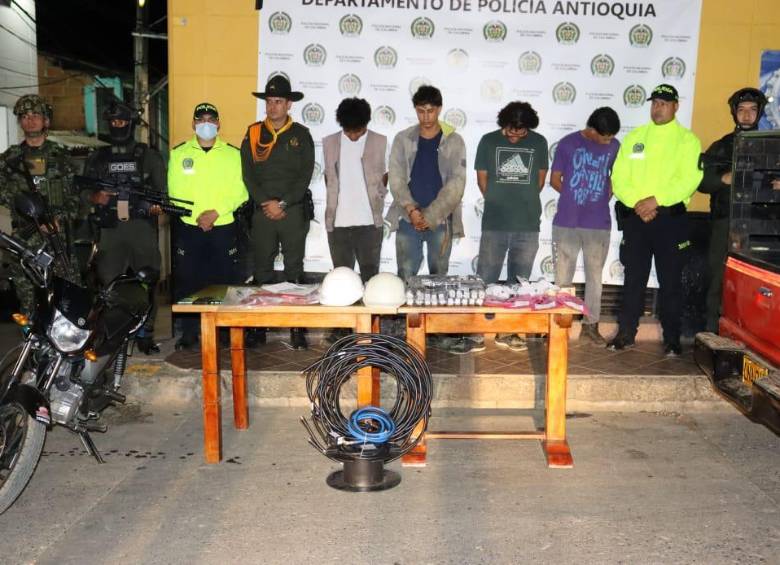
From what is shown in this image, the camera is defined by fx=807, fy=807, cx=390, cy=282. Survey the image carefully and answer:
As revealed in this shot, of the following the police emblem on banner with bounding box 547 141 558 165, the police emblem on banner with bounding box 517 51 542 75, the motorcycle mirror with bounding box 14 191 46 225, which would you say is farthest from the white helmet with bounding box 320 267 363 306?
the police emblem on banner with bounding box 517 51 542 75

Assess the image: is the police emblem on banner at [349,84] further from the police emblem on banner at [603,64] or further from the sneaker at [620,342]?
the sneaker at [620,342]

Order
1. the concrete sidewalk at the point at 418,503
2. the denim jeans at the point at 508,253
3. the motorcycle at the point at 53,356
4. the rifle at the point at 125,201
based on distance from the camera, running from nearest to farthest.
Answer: the concrete sidewalk at the point at 418,503
the motorcycle at the point at 53,356
the rifle at the point at 125,201
the denim jeans at the point at 508,253

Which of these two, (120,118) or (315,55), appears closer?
(120,118)

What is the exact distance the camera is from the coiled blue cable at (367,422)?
4.63 meters

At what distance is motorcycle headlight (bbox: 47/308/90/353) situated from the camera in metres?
4.50

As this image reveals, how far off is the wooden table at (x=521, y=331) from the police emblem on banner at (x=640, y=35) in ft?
12.2

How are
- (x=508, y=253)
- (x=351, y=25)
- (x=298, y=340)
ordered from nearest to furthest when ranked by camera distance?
(x=298, y=340), (x=508, y=253), (x=351, y=25)

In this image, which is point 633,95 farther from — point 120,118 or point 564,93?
point 120,118

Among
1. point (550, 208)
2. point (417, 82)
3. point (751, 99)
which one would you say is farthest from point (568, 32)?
point (751, 99)

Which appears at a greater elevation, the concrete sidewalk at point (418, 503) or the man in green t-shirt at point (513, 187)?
the man in green t-shirt at point (513, 187)

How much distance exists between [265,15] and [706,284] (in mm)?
4858

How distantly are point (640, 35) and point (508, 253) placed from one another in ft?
7.80

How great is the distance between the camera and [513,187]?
7078mm

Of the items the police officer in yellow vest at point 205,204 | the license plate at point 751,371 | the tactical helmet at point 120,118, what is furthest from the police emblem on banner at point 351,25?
the license plate at point 751,371
